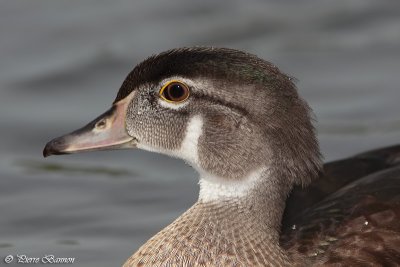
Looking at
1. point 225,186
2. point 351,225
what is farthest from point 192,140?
point 351,225

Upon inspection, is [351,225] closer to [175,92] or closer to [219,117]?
[219,117]

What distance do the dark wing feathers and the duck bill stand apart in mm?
1174

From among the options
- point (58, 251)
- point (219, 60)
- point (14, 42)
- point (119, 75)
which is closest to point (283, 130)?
point (219, 60)

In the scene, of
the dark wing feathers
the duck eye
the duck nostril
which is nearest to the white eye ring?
the duck eye

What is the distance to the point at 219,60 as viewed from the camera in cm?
720

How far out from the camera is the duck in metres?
7.21

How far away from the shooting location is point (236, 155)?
7312 mm

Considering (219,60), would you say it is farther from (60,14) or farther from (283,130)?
(60,14)

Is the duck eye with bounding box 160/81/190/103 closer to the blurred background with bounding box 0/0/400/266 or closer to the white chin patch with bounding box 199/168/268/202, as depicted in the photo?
the white chin patch with bounding box 199/168/268/202

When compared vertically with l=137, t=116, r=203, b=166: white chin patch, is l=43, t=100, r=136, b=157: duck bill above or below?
above

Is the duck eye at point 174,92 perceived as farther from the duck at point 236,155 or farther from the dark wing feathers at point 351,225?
the dark wing feathers at point 351,225

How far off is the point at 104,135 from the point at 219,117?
712 millimetres

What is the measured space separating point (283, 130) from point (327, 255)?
2.78 feet

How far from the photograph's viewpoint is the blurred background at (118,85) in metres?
9.95
